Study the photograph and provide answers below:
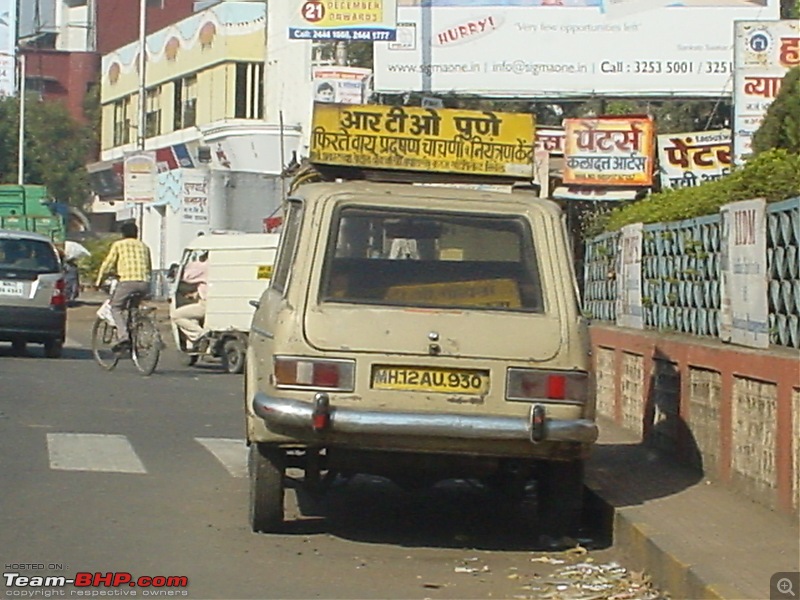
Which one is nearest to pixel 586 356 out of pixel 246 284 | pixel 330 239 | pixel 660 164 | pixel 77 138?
pixel 330 239

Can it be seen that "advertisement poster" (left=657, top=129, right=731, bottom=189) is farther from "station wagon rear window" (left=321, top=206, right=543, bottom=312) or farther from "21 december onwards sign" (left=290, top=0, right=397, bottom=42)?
"station wagon rear window" (left=321, top=206, right=543, bottom=312)

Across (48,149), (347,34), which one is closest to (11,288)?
(347,34)

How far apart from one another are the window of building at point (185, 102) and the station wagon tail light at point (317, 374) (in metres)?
40.4

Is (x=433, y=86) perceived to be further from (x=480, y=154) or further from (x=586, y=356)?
(x=586, y=356)

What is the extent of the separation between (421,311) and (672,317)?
4020 millimetres

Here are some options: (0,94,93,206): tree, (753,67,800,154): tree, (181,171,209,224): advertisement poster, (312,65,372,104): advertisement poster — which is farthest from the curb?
(0,94,93,206): tree

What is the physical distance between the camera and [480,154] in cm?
965

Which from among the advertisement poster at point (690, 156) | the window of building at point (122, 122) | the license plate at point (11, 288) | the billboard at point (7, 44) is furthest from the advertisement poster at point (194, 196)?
the billboard at point (7, 44)

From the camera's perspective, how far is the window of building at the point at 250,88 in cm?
4416

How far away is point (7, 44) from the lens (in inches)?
2185

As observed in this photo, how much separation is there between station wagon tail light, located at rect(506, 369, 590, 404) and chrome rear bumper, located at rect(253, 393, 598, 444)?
9 centimetres

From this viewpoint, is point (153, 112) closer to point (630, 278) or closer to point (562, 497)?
point (630, 278)

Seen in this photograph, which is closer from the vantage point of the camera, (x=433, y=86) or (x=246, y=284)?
(x=246, y=284)

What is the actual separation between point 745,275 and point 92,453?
16.7 ft
